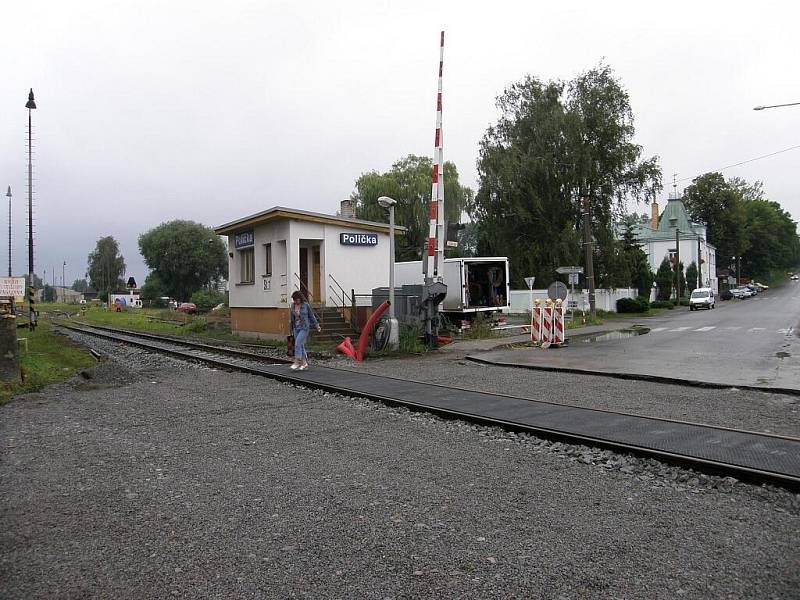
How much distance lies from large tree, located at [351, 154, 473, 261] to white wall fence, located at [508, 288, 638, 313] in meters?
8.90

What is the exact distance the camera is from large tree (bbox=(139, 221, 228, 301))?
260 feet

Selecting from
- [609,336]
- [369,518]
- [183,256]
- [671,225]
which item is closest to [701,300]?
[609,336]

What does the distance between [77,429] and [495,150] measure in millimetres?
35811

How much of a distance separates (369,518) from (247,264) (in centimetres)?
2273

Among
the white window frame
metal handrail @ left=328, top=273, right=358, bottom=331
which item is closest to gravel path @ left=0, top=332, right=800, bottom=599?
metal handrail @ left=328, top=273, right=358, bottom=331

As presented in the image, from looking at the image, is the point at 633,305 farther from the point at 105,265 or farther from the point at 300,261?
the point at 105,265

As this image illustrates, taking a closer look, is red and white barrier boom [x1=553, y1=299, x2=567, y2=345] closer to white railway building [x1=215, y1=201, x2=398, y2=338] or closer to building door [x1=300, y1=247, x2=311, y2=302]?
white railway building [x1=215, y1=201, x2=398, y2=338]

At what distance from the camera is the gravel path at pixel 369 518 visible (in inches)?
134

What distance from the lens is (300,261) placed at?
23625mm

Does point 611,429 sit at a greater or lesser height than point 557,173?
lesser

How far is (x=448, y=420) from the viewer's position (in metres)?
8.02

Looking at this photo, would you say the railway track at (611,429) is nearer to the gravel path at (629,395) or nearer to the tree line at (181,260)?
the gravel path at (629,395)

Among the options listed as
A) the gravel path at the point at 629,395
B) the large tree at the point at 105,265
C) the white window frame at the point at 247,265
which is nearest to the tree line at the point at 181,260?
the large tree at the point at 105,265

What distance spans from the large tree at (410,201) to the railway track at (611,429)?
36437 millimetres
